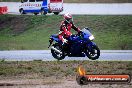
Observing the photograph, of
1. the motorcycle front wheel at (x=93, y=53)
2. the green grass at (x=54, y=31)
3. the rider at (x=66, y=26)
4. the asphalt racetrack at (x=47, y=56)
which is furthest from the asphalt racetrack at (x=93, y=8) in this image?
the rider at (x=66, y=26)

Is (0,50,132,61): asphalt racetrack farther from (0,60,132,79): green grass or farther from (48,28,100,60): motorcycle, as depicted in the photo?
(0,60,132,79): green grass

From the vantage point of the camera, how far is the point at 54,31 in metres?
24.6

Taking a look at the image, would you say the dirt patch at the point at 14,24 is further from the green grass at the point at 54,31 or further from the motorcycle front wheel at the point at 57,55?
the motorcycle front wheel at the point at 57,55

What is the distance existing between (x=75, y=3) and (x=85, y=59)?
1980 centimetres

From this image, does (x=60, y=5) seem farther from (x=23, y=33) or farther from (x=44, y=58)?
(x=44, y=58)

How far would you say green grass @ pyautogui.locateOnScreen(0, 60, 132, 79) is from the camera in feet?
45.4

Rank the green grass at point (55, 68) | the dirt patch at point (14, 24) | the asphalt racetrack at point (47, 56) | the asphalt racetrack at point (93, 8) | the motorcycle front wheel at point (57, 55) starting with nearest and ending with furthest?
1. the green grass at point (55, 68)
2. the motorcycle front wheel at point (57, 55)
3. the asphalt racetrack at point (47, 56)
4. the dirt patch at point (14, 24)
5. the asphalt racetrack at point (93, 8)

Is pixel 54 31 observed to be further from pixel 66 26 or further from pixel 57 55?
pixel 66 26

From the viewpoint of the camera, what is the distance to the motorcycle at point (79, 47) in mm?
16312

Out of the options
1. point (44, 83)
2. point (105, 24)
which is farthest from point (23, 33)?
point (44, 83)

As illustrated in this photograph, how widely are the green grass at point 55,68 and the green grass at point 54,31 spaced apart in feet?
25.2

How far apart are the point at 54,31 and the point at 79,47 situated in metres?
8.25

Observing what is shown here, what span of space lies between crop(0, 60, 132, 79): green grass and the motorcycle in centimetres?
41

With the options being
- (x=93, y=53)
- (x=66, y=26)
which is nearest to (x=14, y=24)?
(x=66, y=26)
